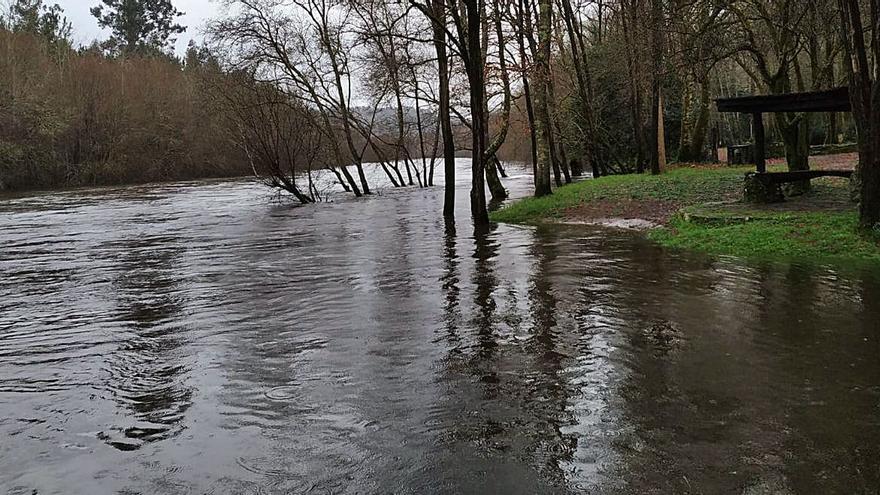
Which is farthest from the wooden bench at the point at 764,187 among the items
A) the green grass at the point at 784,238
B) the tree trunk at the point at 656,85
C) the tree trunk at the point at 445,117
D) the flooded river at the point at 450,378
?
the tree trunk at the point at 445,117

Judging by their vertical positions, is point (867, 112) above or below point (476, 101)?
below

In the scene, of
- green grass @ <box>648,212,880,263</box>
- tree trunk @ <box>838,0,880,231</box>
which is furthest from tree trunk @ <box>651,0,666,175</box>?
tree trunk @ <box>838,0,880,231</box>

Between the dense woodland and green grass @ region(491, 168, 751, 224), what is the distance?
1.43m

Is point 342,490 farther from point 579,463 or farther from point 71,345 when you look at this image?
point 71,345

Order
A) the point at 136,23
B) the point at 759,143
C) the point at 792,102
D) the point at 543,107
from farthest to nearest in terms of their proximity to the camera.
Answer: the point at 136,23
the point at 543,107
the point at 759,143
the point at 792,102

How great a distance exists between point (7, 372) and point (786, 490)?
6677 millimetres

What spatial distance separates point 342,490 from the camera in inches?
163

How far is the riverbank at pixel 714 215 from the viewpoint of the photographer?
1111 cm

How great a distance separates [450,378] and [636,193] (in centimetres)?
1379

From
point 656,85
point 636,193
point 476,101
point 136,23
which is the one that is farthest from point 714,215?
point 136,23

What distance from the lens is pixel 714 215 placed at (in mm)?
13594

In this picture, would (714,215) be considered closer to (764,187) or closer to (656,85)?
(764,187)

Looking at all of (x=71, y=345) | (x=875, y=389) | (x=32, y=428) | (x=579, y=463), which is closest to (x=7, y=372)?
(x=71, y=345)

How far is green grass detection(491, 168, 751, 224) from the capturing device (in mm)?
17513
